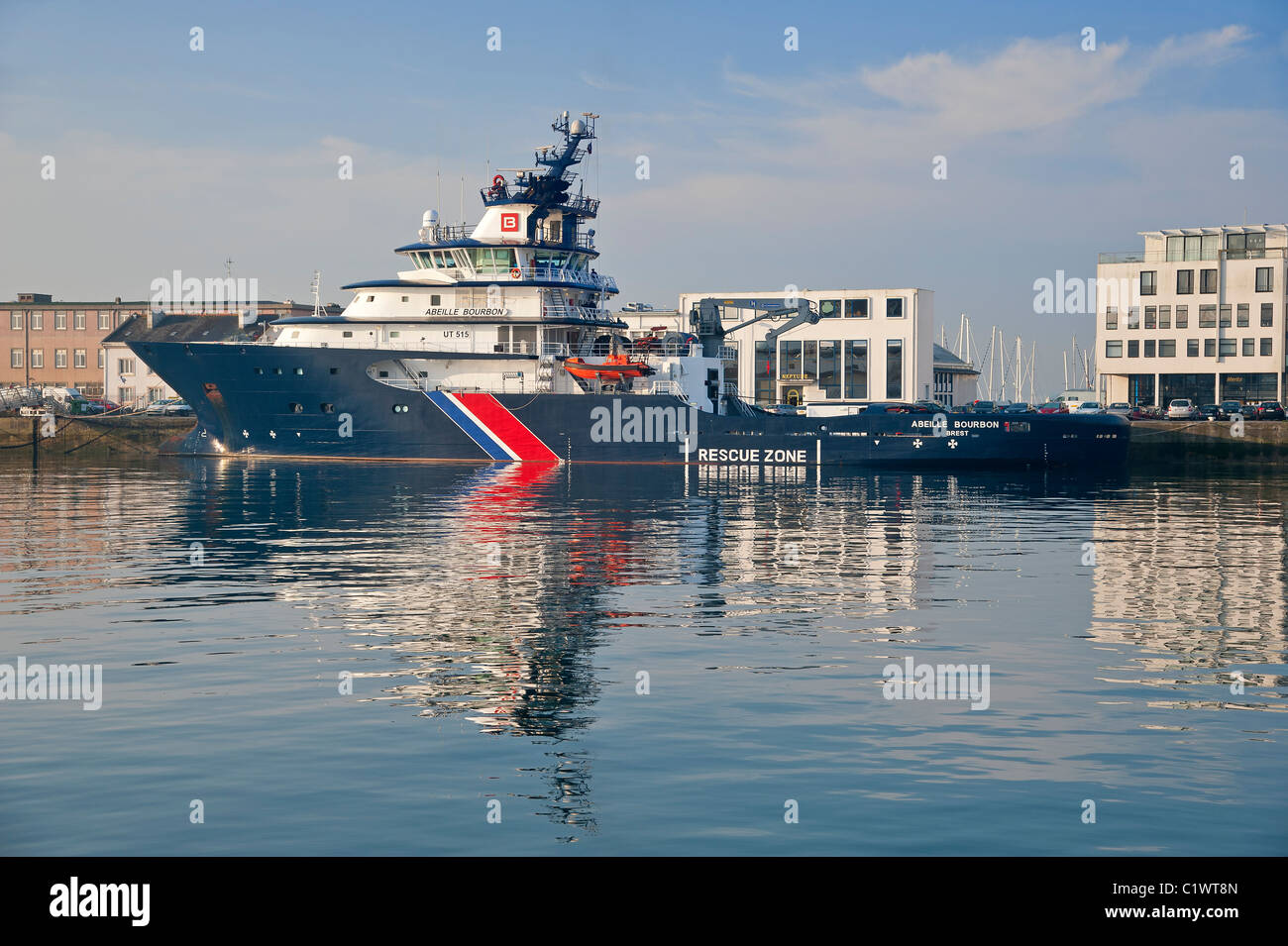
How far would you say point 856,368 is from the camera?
98812 mm

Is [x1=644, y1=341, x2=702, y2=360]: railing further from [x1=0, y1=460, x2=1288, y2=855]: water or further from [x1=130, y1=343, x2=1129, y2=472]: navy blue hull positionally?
[x1=0, y1=460, x2=1288, y2=855]: water

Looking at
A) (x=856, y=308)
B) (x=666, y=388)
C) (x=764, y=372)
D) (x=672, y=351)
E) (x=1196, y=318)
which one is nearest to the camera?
(x=666, y=388)

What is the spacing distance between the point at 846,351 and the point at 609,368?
51.6 meters

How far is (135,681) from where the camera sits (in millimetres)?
12641

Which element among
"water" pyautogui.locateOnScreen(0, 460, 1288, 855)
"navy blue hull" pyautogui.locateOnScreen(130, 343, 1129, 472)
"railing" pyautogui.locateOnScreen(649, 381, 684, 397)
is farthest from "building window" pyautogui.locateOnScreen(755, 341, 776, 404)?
"water" pyautogui.locateOnScreen(0, 460, 1288, 855)

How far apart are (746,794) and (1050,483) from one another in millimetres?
40263

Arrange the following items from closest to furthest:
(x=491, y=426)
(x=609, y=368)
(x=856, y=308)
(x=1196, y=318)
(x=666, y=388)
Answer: (x=609, y=368)
(x=666, y=388)
(x=491, y=426)
(x=1196, y=318)
(x=856, y=308)

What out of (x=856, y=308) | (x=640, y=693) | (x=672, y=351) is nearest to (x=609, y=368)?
(x=672, y=351)

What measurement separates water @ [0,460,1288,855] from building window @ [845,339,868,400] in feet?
236

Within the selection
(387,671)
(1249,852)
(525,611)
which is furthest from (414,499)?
(1249,852)

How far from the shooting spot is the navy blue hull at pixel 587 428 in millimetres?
51594

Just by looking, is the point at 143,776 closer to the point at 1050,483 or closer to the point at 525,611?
the point at 525,611

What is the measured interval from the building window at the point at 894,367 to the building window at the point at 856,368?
5.96ft

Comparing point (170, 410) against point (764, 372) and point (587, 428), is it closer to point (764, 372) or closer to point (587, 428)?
point (587, 428)
